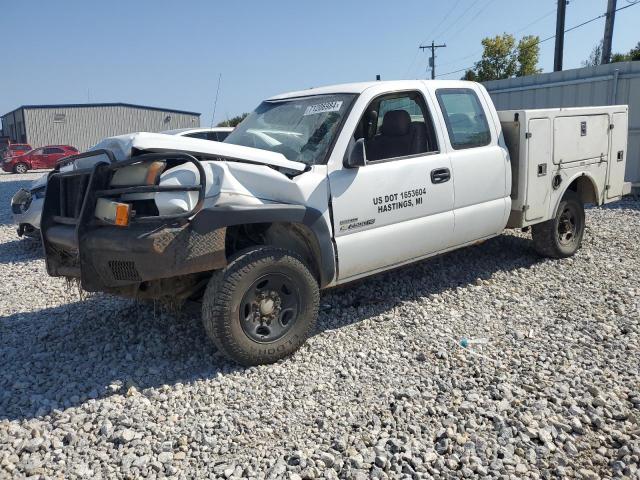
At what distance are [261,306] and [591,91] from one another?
9940 millimetres

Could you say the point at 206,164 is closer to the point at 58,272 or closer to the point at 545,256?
the point at 58,272

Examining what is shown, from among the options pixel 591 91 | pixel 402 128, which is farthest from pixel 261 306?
pixel 591 91

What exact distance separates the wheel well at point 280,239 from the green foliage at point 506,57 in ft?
117

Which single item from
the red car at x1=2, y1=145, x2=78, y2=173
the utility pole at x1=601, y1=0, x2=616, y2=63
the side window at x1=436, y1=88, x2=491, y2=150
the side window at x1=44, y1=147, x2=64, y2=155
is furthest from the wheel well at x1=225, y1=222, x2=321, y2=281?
the side window at x1=44, y1=147, x2=64, y2=155

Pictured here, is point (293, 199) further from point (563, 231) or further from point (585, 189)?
point (585, 189)

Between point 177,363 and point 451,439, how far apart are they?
2044 mm

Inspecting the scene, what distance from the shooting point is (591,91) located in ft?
36.9

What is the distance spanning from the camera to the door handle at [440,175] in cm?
486

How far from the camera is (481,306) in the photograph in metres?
5.13

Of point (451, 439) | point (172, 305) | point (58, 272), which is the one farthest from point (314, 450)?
point (58, 272)

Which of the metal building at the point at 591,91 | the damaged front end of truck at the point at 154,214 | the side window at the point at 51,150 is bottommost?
the side window at the point at 51,150

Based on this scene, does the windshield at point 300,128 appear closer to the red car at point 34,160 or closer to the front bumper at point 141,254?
the front bumper at point 141,254

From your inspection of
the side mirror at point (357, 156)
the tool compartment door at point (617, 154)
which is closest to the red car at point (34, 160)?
the tool compartment door at point (617, 154)

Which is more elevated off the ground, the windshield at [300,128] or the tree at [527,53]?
the tree at [527,53]
